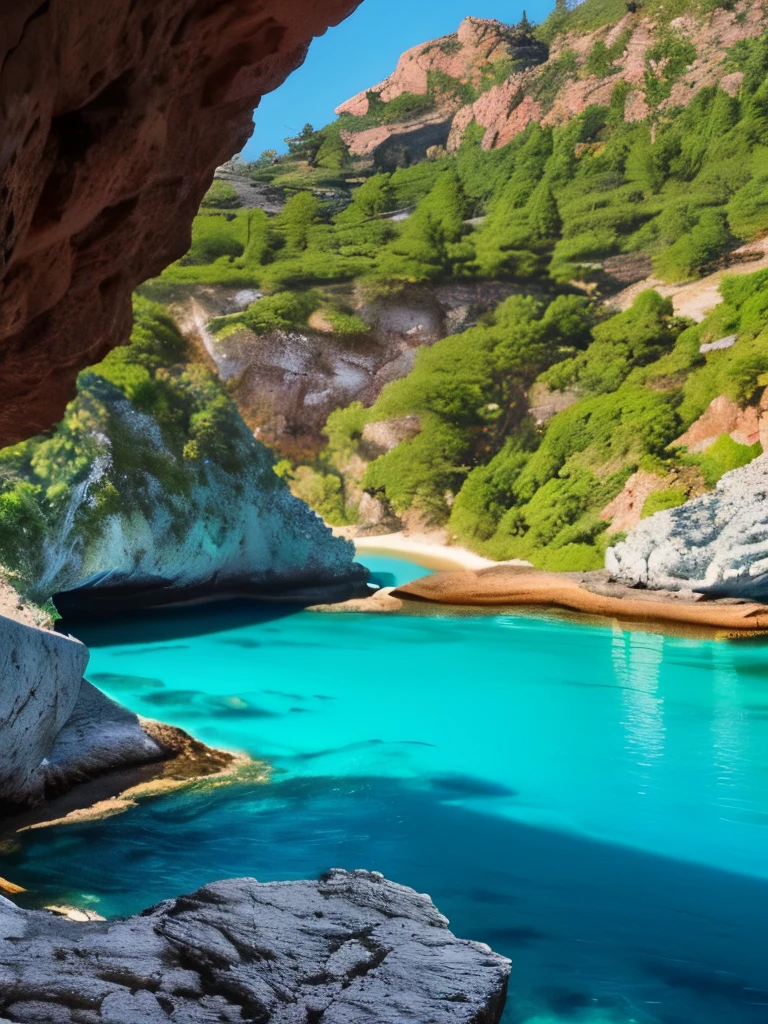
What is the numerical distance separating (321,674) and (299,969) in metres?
6.93

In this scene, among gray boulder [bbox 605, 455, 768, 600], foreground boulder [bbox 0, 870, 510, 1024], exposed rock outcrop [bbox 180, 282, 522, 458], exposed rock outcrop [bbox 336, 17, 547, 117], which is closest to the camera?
foreground boulder [bbox 0, 870, 510, 1024]

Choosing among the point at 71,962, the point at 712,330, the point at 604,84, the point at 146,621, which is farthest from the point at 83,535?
the point at 604,84

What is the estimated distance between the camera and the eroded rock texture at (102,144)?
1.91 m

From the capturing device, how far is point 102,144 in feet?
7.79

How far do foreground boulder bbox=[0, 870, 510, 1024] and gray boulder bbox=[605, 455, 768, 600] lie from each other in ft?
35.6

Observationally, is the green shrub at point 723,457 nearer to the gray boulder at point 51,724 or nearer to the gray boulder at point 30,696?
the gray boulder at point 51,724

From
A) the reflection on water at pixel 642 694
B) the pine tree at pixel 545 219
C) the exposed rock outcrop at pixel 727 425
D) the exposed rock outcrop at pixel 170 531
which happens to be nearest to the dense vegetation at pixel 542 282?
the pine tree at pixel 545 219

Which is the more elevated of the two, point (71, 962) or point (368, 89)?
point (368, 89)

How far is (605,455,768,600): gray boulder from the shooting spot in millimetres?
13086

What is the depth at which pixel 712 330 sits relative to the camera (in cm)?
1823

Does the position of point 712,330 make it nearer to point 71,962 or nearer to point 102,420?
point 102,420

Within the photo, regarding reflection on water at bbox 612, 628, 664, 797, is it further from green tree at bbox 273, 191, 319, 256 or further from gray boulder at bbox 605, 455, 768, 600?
green tree at bbox 273, 191, 319, 256

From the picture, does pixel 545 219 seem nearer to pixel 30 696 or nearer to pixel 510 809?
pixel 510 809

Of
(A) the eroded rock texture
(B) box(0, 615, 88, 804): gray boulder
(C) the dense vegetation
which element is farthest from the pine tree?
(A) the eroded rock texture
